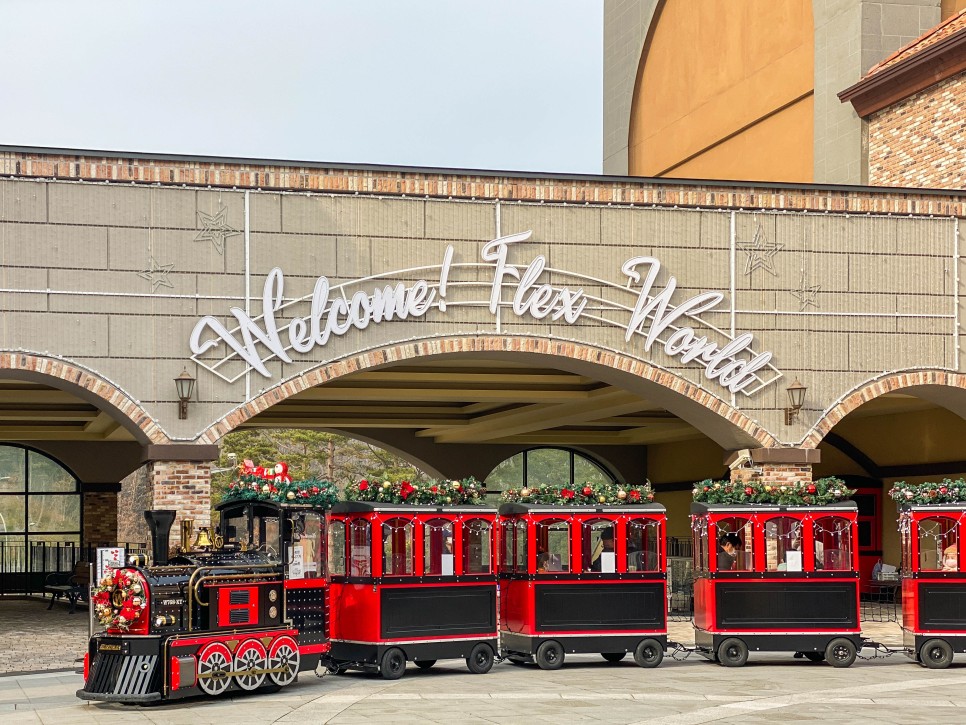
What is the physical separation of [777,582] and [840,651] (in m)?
1.06

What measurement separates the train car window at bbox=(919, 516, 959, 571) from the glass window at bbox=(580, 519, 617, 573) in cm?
368

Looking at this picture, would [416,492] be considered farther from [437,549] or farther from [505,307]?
[505,307]

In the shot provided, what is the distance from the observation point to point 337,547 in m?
16.8

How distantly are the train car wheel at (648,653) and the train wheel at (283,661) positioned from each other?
4.26 m

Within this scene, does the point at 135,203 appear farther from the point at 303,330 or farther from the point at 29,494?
the point at 29,494

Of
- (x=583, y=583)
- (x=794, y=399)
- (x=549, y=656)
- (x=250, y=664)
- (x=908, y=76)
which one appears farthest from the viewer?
(x=908, y=76)

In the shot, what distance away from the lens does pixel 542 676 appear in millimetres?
16406

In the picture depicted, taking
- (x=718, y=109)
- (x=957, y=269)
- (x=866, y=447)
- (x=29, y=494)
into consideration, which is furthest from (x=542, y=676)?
(x=29, y=494)

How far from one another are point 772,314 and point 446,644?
848 cm

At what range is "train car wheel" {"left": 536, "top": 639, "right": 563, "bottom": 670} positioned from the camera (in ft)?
56.2

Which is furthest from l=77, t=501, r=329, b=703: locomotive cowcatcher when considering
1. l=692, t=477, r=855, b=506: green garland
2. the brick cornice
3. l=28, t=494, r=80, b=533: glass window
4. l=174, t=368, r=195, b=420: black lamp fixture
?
l=28, t=494, r=80, b=533: glass window

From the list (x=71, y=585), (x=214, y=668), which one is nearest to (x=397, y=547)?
(x=214, y=668)

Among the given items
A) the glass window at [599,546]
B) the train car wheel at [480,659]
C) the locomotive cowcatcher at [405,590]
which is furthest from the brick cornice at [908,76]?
the train car wheel at [480,659]

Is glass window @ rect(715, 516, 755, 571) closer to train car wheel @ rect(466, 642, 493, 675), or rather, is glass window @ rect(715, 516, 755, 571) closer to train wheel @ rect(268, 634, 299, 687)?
train car wheel @ rect(466, 642, 493, 675)
